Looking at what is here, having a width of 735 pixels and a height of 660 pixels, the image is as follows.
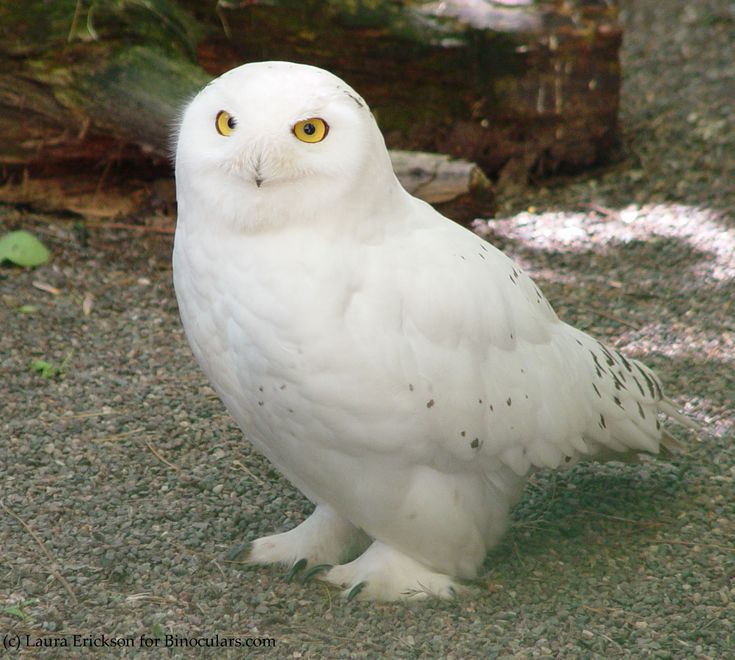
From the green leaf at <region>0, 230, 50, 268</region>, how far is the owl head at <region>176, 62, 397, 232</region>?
2.64 m

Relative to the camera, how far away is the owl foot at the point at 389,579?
3158mm

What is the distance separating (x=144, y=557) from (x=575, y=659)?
1343mm

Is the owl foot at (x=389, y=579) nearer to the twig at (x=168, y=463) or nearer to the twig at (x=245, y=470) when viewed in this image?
the twig at (x=245, y=470)

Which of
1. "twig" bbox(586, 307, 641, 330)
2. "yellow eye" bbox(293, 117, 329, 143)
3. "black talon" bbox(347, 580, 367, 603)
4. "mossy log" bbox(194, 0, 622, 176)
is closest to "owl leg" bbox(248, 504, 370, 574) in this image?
"black talon" bbox(347, 580, 367, 603)

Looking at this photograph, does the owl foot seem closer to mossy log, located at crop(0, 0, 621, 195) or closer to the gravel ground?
the gravel ground

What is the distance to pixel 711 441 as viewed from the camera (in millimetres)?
3977

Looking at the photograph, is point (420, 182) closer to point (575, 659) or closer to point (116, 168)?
point (116, 168)

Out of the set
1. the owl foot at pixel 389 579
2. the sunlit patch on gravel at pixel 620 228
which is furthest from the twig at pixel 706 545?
the sunlit patch on gravel at pixel 620 228

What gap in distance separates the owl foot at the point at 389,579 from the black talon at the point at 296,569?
0.29ft

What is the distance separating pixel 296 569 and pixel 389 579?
302mm

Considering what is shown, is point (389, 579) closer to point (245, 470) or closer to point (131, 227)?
point (245, 470)

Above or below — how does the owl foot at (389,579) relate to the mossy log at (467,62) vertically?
below

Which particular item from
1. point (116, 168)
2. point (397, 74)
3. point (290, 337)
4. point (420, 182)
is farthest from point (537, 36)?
point (290, 337)

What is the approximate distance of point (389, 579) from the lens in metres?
3.18
